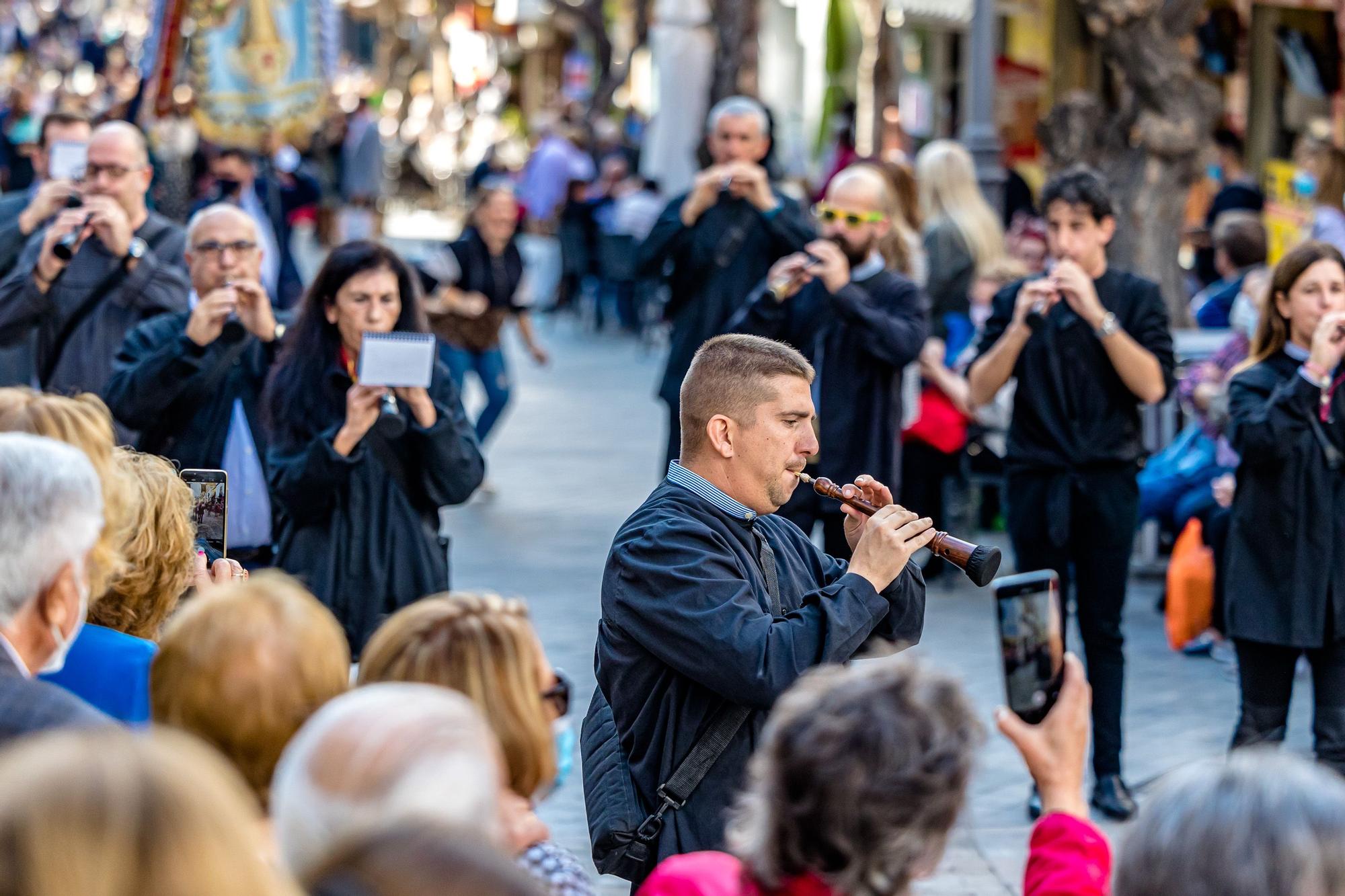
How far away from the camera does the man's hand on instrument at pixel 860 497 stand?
13.5 ft

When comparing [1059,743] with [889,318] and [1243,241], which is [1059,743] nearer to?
[889,318]

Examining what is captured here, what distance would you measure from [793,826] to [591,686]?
5.18 meters

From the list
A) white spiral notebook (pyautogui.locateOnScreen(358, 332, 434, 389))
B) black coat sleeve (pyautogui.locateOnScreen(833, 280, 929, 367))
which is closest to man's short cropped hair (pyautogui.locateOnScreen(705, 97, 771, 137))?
black coat sleeve (pyautogui.locateOnScreen(833, 280, 929, 367))

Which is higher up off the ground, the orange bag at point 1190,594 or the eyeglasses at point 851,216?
the eyeglasses at point 851,216

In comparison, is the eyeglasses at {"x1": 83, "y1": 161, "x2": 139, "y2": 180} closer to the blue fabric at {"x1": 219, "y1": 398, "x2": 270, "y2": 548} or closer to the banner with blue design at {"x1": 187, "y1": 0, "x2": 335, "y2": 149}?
the blue fabric at {"x1": 219, "y1": 398, "x2": 270, "y2": 548}

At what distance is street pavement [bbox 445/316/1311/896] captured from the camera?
20.3ft

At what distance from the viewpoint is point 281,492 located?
5699mm

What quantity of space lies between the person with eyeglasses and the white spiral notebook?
5.57 feet

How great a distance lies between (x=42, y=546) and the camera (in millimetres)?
2990

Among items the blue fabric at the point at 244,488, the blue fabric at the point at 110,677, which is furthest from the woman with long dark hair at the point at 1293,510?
the blue fabric at the point at 110,677

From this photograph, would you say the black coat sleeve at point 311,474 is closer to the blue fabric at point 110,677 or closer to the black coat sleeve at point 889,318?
the blue fabric at point 110,677

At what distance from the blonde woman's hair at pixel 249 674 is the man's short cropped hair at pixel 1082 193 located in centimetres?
418

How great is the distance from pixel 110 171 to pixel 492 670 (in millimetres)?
5219

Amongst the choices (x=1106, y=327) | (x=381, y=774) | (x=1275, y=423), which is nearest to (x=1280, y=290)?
(x=1275, y=423)
